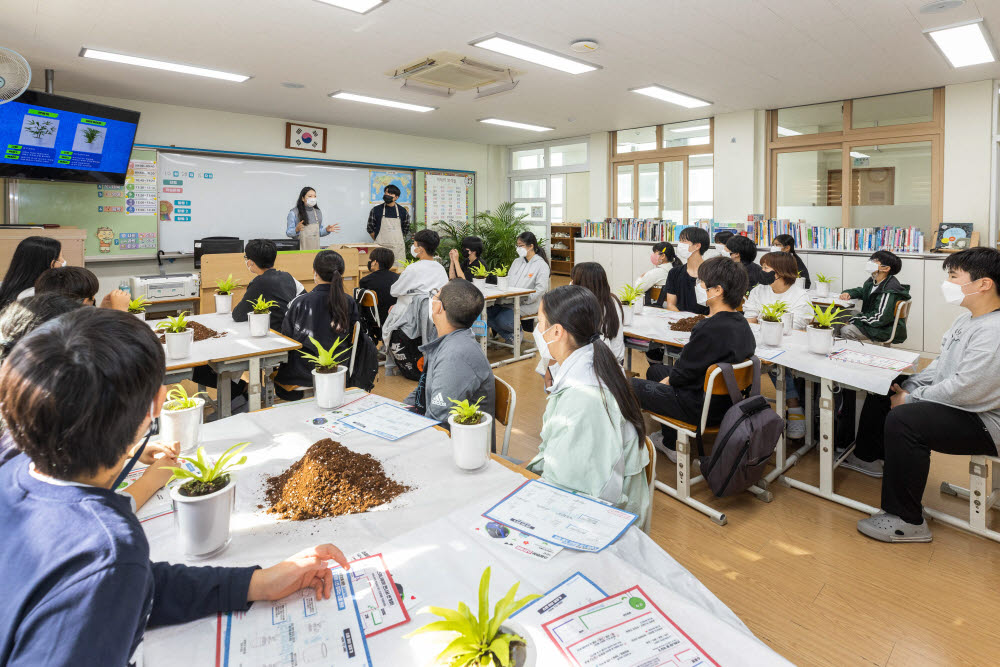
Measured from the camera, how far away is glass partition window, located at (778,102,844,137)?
7.21 m

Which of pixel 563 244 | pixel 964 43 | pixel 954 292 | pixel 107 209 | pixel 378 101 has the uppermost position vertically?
pixel 378 101

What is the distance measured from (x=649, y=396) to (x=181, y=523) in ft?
8.03

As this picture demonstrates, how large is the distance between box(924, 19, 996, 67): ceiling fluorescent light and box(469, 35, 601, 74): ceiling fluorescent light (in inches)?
108

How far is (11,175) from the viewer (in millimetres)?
5371

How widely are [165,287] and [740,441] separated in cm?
593

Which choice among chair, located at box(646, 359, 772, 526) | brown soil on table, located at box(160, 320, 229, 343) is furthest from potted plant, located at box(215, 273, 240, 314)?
chair, located at box(646, 359, 772, 526)

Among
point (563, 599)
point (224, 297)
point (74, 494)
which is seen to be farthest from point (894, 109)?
point (74, 494)

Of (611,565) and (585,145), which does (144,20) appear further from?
(585,145)

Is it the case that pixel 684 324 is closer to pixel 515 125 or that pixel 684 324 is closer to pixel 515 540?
pixel 515 540

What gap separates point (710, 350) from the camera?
2.88 meters

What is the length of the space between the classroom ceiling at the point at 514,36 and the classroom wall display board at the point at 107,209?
97 centimetres

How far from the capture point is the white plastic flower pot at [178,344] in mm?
2797

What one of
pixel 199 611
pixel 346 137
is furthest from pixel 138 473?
pixel 346 137

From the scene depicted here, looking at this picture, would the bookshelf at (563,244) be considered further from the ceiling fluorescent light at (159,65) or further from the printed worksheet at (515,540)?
the printed worksheet at (515,540)
